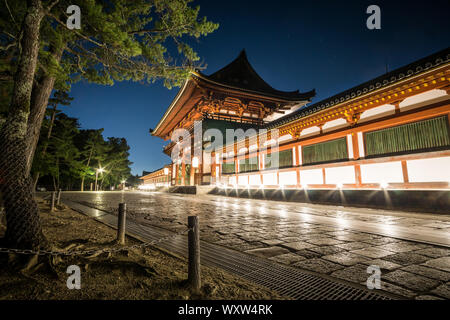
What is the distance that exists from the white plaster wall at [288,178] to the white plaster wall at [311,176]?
1.86 feet

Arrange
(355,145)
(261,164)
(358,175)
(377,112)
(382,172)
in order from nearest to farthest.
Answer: (382,172)
(377,112)
(358,175)
(355,145)
(261,164)

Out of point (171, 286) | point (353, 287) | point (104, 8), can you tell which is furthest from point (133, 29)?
point (353, 287)

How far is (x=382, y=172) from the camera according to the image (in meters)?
8.54

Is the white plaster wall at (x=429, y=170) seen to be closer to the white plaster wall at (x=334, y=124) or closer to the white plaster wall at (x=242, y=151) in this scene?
the white plaster wall at (x=334, y=124)

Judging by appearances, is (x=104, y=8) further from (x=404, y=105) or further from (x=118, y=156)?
(x=118, y=156)

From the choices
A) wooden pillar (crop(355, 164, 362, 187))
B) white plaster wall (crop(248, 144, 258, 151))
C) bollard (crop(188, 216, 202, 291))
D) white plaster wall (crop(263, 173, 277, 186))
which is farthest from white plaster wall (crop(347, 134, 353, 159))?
bollard (crop(188, 216, 202, 291))

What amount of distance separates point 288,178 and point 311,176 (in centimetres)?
166

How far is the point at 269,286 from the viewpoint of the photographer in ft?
6.75

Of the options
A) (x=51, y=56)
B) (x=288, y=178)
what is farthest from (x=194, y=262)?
(x=288, y=178)

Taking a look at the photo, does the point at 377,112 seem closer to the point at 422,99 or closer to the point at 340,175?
the point at 422,99

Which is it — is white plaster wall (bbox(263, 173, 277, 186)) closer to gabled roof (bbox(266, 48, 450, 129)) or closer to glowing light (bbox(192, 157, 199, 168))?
gabled roof (bbox(266, 48, 450, 129))

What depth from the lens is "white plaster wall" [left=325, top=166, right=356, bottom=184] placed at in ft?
31.7

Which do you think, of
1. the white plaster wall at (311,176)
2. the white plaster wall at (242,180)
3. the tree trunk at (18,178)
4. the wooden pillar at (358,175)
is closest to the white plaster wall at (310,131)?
the white plaster wall at (311,176)
